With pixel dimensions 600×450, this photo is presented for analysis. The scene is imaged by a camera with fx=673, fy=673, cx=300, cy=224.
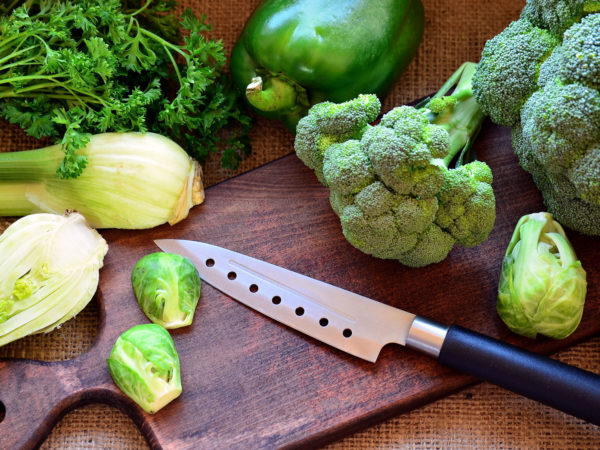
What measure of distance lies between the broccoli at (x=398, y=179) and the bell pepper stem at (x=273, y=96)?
0.15 metres

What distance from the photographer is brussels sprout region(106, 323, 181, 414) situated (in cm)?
158

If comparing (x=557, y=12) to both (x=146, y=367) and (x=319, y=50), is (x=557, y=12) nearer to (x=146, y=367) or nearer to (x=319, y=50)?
(x=319, y=50)

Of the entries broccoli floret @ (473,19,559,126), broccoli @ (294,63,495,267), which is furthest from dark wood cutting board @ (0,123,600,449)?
broccoli floret @ (473,19,559,126)

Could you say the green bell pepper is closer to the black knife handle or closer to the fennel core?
the fennel core

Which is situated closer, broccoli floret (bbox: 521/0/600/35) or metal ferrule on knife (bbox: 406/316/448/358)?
broccoli floret (bbox: 521/0/600/35)

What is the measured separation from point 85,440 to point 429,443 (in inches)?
34.7

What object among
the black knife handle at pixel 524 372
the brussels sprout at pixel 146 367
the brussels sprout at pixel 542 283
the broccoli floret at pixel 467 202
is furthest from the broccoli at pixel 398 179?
the brussels sprout at pixel 146 367

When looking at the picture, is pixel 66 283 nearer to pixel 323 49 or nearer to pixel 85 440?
pixel 85 440

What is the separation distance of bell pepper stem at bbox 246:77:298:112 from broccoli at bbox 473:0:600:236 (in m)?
0.48

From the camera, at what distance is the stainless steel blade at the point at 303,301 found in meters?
1.66

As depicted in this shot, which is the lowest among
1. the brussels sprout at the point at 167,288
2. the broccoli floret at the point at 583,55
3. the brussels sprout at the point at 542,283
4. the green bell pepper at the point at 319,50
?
the brussels sprout at the point at 167,288

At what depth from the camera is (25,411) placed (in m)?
1.61

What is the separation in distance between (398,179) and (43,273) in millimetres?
900

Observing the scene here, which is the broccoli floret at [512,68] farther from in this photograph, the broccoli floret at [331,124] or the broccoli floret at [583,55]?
the broccoli floret at [331,124]
